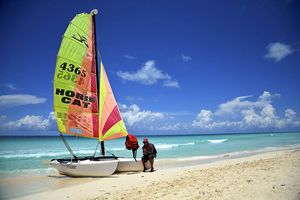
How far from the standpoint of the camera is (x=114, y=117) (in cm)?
1130

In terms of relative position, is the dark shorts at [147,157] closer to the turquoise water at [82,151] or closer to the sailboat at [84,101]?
the sailboat at [84,101]

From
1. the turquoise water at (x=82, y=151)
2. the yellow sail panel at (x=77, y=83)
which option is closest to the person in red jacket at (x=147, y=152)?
the yellow sail panel at (x=77, y=83)

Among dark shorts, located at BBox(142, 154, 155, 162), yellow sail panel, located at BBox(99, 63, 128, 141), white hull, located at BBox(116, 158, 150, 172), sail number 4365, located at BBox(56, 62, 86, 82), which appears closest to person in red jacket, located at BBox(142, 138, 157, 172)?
dark shorts, located at BBox(142, 154, 155, 162)

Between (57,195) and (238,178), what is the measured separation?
4.49 metres

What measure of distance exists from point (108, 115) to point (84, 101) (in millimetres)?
1107

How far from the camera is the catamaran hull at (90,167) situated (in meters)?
9.68

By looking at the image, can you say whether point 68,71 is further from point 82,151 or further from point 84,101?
point 82,151

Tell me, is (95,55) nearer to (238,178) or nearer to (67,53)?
(67,53)

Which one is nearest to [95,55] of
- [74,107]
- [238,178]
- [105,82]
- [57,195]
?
[105,82]

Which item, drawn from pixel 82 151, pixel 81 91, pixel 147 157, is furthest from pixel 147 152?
pixel 82 151

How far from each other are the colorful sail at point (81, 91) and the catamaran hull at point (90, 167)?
123 cm

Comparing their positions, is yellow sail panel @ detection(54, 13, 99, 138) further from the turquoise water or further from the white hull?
the turquoise water

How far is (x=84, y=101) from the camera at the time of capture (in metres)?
10.9

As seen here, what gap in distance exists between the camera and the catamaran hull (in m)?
9.68
